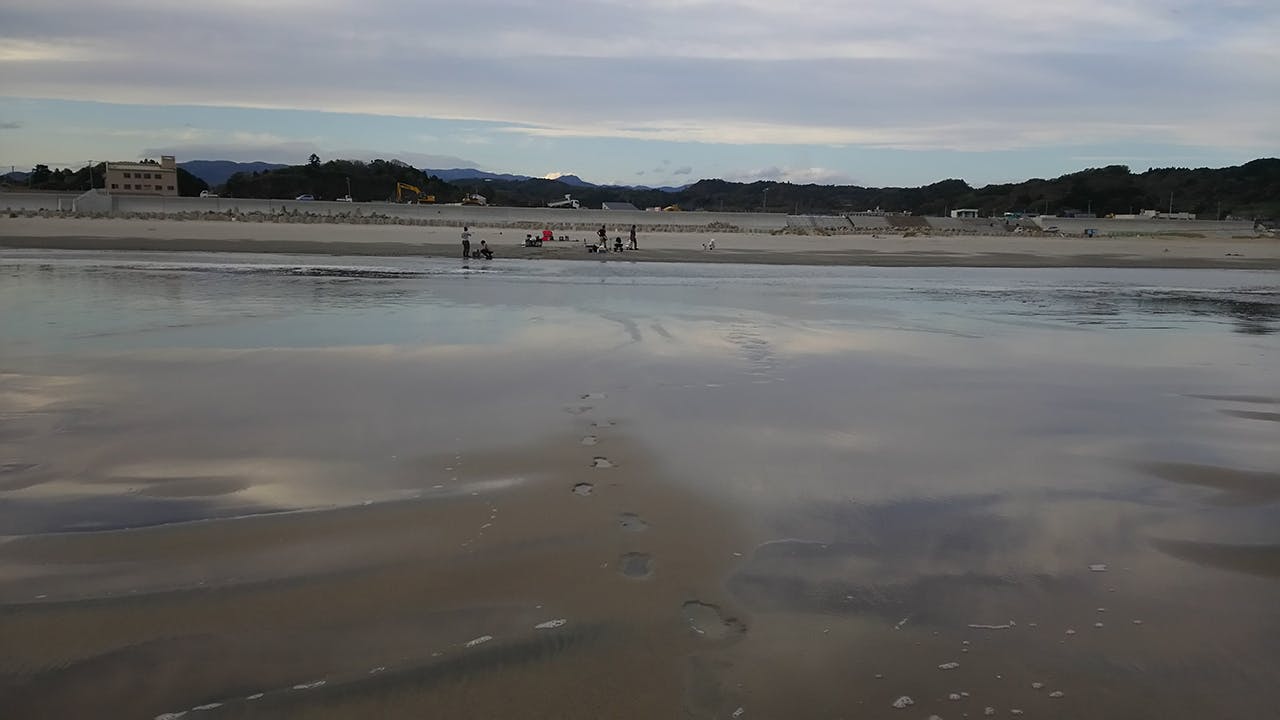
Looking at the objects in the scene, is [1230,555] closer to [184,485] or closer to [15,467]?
[184,485]

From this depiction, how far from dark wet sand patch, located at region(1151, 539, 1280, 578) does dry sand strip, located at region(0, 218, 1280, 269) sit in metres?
32.5

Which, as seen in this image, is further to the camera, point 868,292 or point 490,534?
point 868,292

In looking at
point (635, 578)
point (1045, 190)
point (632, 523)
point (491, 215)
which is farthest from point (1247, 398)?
point (1045, 190)

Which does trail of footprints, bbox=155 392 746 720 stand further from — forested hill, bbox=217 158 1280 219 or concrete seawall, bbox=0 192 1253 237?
forested hill, bbox=217 158 1280 219

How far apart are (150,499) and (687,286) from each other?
63.4 feet

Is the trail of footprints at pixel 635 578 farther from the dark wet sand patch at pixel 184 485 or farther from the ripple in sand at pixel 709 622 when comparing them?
the dark wet sand patch at pixel 184 485

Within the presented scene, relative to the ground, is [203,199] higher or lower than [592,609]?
higher

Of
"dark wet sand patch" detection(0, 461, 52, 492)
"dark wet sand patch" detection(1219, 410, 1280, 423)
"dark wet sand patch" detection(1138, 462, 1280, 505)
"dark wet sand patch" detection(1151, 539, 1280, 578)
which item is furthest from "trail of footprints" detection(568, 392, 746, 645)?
"dark wet sand patch" detection(1219, 410, 1280, 423)

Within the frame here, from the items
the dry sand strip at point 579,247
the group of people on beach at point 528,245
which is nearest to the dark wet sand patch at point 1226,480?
the group of people on beach at point 528,245

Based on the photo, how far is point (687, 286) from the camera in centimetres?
2412

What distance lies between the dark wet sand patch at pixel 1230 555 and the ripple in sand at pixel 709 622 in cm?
279

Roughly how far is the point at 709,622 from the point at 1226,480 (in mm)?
4754

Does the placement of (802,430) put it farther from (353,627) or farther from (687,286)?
(687,286)

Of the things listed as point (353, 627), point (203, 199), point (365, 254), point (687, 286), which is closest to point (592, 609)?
point (353, 627)
